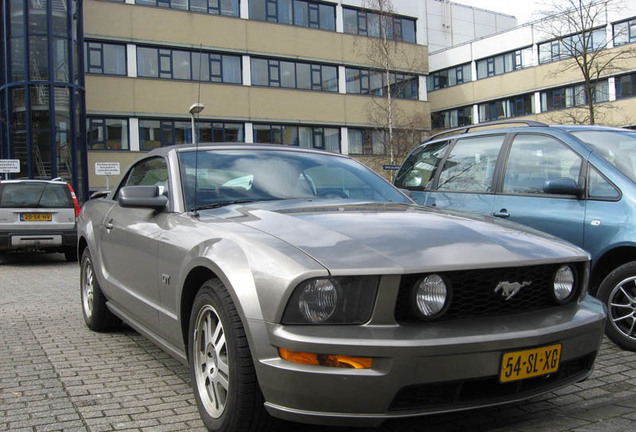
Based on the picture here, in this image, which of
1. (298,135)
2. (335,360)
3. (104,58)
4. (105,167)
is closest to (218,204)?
(335,360)

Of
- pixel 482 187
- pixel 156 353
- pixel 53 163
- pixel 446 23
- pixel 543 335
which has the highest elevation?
pixel 446 23

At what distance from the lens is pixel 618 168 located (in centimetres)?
467

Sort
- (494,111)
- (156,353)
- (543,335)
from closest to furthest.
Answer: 1. (543,335)
2. (156,353)
3. (494,111)

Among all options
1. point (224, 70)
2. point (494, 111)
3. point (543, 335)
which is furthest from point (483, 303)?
point (494, 111)

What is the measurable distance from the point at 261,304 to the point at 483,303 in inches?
38.0

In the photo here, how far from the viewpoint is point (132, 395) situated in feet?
11.8

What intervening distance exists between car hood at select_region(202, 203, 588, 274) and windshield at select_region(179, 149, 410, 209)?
1.28 ft

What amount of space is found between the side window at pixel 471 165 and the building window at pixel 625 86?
35.7 meters

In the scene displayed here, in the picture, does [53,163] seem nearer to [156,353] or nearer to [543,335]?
[156,353]

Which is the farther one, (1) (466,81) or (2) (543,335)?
(1) (466,81)

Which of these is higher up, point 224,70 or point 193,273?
point 224,70

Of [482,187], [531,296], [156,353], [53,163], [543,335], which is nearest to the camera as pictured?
[543,335]

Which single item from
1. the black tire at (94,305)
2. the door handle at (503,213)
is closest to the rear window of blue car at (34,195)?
the black tire at (94,305)

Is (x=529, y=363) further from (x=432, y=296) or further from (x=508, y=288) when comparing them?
(x=432, y=296)
